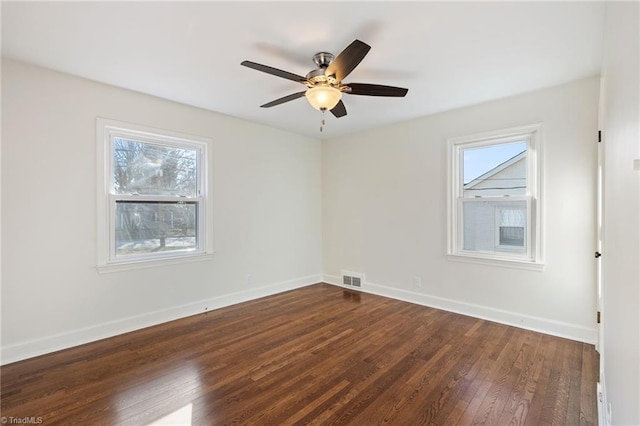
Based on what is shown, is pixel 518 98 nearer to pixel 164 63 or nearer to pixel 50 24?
pixel 164 63

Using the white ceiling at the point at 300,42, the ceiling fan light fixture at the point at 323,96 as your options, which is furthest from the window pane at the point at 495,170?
the ceiling fan light fixture at the point at 323,96

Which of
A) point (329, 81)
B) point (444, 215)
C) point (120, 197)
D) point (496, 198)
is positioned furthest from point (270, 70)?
point (496, 198)

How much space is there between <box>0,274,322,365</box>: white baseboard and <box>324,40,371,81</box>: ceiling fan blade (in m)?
3.18

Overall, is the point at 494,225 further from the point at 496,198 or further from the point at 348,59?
the point at 348,59

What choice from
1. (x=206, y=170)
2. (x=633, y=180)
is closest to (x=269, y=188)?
(x=206, y=170)

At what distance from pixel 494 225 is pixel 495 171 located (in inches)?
25.9

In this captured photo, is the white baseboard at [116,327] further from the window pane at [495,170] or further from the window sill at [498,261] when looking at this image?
the window pane at [495,170]

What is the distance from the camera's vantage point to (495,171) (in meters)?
3.54

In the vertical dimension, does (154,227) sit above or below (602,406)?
above

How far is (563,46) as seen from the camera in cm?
231

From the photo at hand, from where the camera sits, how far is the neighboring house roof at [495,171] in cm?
337

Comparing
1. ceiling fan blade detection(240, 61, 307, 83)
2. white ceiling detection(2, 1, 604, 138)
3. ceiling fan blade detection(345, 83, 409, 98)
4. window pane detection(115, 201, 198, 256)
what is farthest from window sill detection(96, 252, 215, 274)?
ceiling fan blade detection(345, 83, 409, 98)

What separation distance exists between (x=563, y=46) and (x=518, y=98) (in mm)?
1014

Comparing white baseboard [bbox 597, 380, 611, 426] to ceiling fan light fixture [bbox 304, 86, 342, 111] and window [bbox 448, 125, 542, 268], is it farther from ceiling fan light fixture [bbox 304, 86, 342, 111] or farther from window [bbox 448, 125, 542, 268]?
ceiling fan light fixture [bbox 304, 86, 342, 111]
